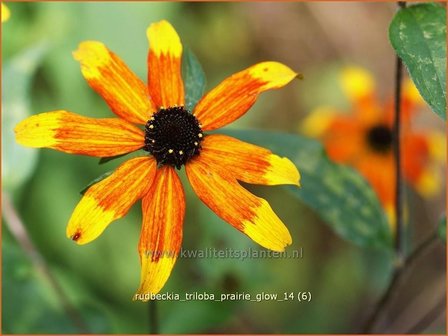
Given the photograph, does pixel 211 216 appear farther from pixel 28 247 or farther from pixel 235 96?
pixel 235 96

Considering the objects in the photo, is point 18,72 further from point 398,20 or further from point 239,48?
point 239,48

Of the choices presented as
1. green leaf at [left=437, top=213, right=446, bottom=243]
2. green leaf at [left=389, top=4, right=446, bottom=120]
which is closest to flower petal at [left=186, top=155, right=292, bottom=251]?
green leaf at [left=389, top=4, right=446, bottom=120]

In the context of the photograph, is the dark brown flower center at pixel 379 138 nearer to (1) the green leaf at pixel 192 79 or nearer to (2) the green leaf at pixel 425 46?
(2) the green leaf at pixel 425 46

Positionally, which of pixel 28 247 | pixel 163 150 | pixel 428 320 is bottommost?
pixel 428 320

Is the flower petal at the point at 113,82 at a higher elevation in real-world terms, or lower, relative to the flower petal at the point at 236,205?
higher

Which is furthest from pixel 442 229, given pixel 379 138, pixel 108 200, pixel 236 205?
pixel 379 138

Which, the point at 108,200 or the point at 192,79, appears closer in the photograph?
the point at 108,200

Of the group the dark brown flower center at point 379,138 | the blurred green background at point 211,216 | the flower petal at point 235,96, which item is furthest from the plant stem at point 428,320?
the flower petal at point 235,96
